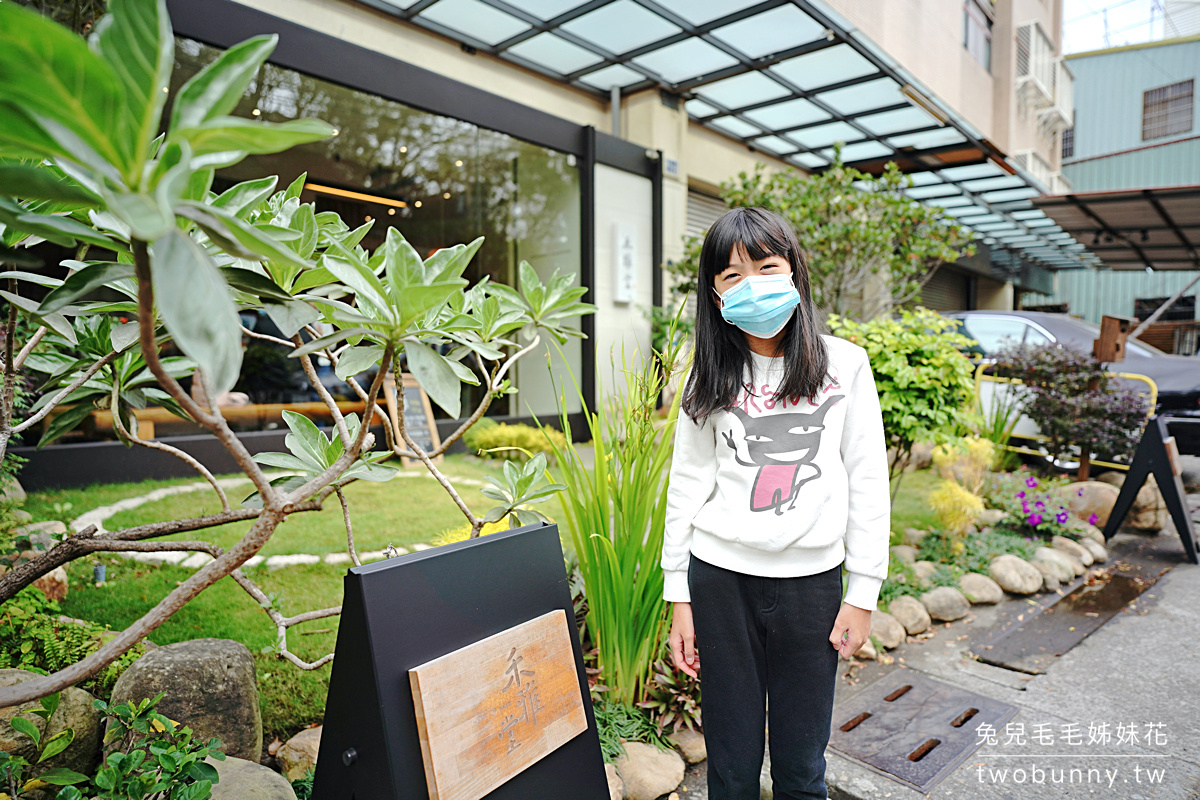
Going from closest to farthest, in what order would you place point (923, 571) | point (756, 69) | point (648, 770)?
point (648, 770)
point (923, 571)
point (756, 69)

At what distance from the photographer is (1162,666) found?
9.14 ft

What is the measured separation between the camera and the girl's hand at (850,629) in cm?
148

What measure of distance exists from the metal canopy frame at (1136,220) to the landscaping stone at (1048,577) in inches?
200

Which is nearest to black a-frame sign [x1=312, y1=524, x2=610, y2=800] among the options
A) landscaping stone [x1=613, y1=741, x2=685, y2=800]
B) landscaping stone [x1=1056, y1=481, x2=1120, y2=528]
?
landscaping stone [x1=613, y1=741, x2=685, y2=800]

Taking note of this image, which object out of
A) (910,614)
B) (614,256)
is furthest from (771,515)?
(614,256)

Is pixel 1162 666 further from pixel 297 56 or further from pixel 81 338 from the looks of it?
pixel 297 56

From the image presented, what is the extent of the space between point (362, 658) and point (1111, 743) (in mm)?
2498

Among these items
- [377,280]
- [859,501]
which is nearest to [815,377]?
[859,501]

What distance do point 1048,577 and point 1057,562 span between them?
177mm

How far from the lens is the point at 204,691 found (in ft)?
5.59

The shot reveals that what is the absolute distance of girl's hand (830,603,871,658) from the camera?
148 cm

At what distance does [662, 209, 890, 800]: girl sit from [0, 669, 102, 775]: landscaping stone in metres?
1.47

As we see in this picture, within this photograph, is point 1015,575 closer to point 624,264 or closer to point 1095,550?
point 1095,550

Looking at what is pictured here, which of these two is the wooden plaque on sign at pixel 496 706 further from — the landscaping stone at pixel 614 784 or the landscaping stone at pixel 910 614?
the landscaping stone at pixel 910 614
